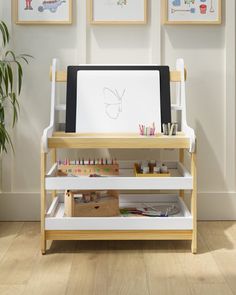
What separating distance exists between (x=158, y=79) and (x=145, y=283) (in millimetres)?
1277

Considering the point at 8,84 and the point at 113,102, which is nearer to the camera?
the point at 113,102

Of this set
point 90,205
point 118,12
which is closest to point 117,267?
point 90,205

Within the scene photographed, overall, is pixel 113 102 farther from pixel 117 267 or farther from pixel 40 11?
pixel 117 267

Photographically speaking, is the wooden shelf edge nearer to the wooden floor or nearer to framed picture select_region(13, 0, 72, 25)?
the wooden floor

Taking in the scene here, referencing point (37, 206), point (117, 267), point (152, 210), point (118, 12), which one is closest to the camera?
point (117, 267)

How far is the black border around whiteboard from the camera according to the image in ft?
9.96

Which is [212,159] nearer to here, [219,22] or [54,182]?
[219,22]

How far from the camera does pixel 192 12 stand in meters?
3.29

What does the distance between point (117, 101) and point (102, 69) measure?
22 cm

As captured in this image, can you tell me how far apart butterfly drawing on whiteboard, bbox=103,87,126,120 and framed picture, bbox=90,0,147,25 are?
50 cm

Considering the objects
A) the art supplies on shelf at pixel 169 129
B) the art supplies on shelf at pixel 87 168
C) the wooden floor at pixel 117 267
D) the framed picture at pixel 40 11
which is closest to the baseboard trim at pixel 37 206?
the wooden floor at pixel 117 267

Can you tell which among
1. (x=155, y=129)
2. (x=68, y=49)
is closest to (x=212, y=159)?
(x=155, y=129)

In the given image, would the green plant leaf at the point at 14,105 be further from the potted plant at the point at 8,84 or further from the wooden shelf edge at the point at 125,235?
the wooden shelf edge at the point at 125,235

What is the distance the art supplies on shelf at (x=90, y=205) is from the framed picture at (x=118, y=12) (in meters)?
1.13
